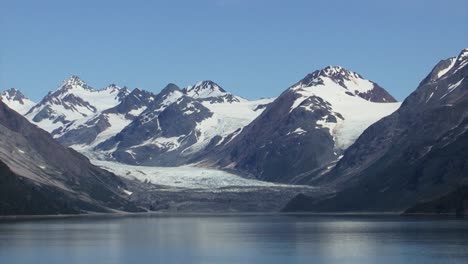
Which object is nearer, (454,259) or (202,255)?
(454,259)

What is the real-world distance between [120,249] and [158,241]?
23001 millimetres

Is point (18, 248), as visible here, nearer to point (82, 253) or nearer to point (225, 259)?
point (82, 253)

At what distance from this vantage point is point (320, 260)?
152 meters

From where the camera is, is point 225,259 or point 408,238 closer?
point 225,259

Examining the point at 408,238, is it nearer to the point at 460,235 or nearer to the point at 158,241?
the point at 460,235

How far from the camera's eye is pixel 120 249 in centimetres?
17675

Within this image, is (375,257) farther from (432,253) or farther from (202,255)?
(202,255)

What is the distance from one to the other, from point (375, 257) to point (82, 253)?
45.8 m

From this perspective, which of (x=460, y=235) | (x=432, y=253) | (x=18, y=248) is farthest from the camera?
(x=460, y=235)

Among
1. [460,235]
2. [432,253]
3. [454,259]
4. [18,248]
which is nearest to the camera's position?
[454,259]

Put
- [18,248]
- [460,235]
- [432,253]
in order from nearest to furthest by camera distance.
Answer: [432,253]
[18,248]
[460,235]

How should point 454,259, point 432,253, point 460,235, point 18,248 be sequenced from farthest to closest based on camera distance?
1. point 460,235
2. point 18,248
3. point 432,253
4. point 454,259

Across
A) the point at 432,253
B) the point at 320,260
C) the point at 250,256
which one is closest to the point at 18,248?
the point at 250,256

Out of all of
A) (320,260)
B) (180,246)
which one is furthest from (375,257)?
(180,246)
